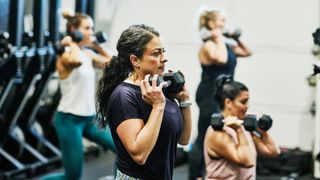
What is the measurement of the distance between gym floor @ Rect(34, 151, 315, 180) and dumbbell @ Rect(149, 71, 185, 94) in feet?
9.21

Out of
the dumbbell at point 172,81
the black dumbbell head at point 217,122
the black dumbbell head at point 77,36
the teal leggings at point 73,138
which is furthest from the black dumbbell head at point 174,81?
the black dumbbell head at point 77,36

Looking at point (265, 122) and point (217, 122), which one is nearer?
point (217, 122)

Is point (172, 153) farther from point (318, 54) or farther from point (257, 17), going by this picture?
point (257, 17)

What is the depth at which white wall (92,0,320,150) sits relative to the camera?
5570mm

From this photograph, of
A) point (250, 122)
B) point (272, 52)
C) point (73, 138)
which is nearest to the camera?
point (250, 122)

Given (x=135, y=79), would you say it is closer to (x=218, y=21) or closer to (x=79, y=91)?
(x=79, y=91)

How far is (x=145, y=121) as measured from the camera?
88.0 inches

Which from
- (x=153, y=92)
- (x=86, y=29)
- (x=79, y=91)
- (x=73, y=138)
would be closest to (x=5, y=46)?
(x=86, y=29)

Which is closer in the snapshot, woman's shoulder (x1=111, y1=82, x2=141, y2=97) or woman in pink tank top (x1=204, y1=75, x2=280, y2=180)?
woman's shoulder (x1=111, y1=82, x2=141, y2=97)

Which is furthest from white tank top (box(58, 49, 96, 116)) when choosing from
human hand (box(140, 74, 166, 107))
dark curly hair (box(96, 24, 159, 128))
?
human hand (box(140, 74, 166, 107))

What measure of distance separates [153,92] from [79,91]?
79.5 inches

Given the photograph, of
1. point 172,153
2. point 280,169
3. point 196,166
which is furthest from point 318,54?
point 172,153

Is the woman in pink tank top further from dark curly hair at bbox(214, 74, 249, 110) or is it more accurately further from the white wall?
the white wall

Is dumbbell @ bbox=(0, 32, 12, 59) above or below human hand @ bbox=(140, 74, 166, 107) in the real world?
below
